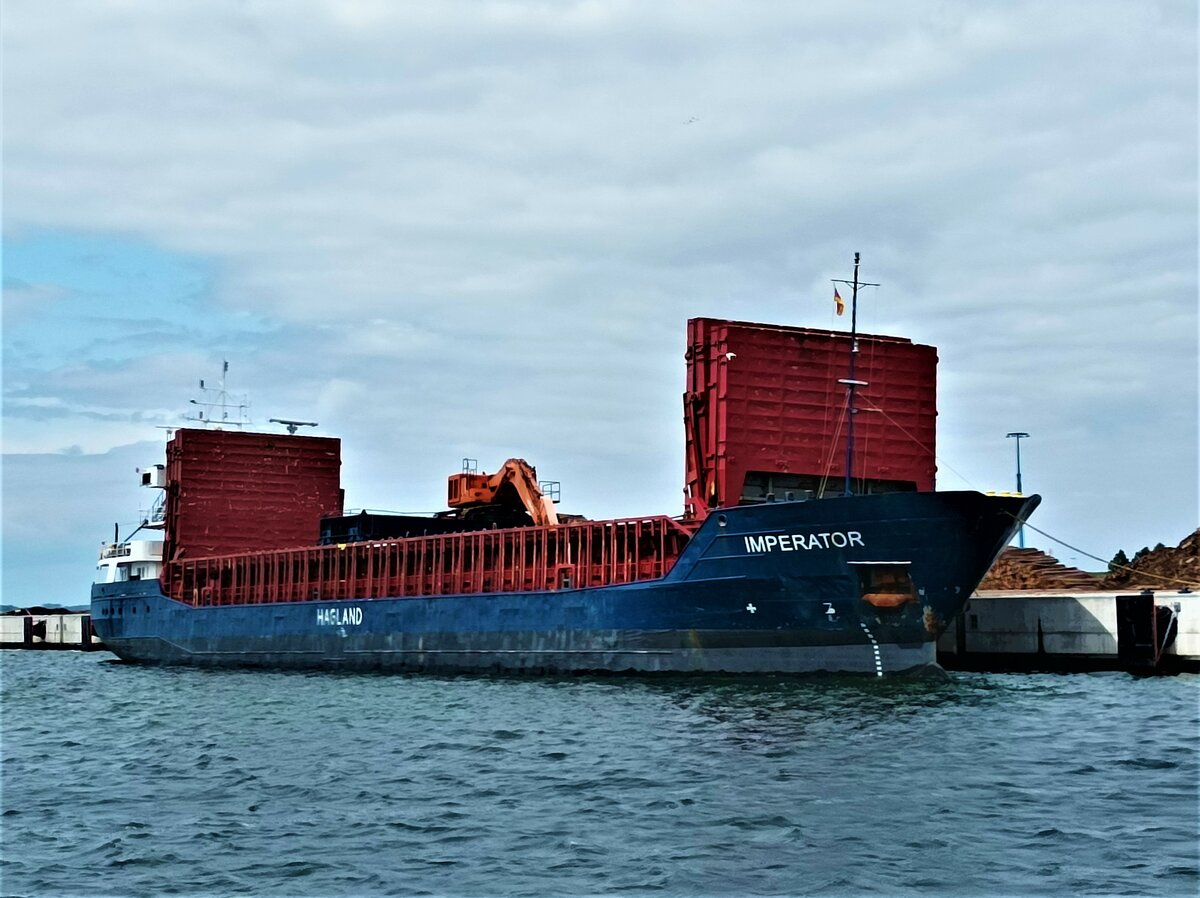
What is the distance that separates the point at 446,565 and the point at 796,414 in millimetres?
16161

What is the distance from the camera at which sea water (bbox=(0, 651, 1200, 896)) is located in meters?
14.6

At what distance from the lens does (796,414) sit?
3666 centimetres

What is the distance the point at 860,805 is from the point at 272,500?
46451 mm

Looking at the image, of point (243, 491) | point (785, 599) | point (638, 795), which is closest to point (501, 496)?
point (243, 491)

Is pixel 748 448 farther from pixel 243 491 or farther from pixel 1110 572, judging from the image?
pixel 243 491

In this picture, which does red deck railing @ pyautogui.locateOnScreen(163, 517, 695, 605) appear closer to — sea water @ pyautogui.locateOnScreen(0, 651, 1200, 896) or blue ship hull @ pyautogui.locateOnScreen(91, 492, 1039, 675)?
blue ship hull @ pyautogui.locateOnScreen(91, 492, 1039, 675)

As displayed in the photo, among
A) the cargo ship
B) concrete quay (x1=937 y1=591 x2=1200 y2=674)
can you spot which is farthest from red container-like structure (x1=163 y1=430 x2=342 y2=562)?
concrete quay (x1=937 y1=591 x2=1200 y2=674)

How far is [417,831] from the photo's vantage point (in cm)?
1694

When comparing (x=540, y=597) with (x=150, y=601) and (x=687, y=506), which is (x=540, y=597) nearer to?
(x=687, y=506)

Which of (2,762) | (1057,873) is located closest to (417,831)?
(1057,873)

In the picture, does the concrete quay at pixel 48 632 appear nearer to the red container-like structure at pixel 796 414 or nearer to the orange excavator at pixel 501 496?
the orange excavator at pixel 501 496

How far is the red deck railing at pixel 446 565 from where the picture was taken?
123ft

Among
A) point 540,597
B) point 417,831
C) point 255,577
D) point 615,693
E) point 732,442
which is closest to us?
point 417,831

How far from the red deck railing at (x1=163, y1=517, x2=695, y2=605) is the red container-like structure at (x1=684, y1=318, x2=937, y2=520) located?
213 cm
